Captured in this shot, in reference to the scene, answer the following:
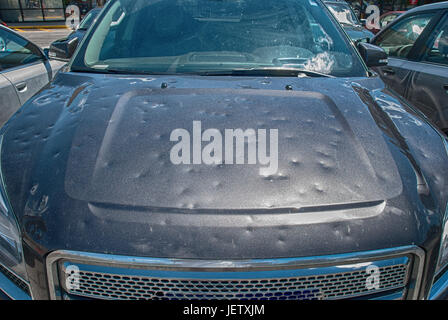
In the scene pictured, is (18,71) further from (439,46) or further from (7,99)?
(439,46)

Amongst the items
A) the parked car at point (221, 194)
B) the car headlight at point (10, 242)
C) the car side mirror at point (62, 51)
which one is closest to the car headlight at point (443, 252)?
the parked car at point (221, 194)

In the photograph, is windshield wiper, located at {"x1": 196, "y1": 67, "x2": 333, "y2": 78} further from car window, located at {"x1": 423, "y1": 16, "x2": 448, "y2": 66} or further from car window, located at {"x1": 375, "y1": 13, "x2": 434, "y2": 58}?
car window, located at {"x1": 375, "y1": 13, "x2": 434, "y2": 58}

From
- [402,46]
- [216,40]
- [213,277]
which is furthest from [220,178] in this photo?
[402,46]

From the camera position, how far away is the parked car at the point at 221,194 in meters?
1.25

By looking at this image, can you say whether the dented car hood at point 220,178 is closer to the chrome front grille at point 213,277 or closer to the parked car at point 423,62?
the chrome front grille at point 213,277

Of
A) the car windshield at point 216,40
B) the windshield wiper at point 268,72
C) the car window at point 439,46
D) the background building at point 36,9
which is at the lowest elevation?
the background building at point 36,9

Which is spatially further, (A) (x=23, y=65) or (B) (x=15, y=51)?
(B) (x=15, y=51)

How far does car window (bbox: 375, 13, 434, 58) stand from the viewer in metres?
4.05

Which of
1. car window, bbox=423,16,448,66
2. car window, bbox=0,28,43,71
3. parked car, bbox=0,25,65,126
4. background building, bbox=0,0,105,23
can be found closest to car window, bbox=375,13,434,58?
car window, bbox=423,16,448,66

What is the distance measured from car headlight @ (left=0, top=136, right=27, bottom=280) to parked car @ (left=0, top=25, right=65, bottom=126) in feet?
7.70

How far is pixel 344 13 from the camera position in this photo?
11867 mm

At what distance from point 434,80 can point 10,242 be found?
356cm

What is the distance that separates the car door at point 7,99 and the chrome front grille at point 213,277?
265cm
